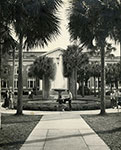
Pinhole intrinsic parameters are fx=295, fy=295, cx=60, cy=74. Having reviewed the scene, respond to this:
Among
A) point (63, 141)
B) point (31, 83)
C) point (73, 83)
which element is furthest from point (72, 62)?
point (31, 83)

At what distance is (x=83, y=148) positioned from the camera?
7.70 meters

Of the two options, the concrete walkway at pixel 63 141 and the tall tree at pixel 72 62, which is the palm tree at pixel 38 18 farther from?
the tall tree at pixel 72 62

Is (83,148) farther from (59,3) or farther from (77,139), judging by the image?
(59,3)

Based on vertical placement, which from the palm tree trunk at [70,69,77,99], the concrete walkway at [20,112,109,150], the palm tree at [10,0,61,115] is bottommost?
the concrete walkway at [20,112,109,150]

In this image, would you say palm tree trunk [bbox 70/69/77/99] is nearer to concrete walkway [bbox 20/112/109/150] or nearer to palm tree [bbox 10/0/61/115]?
palm tree [bbox 10/0/61/115]

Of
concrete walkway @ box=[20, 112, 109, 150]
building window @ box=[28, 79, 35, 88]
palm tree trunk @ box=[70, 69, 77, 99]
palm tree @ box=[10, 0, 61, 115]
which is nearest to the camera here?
concrete walkway @ box=[20, 112, 109, 150]

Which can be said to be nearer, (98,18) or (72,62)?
(98,18)

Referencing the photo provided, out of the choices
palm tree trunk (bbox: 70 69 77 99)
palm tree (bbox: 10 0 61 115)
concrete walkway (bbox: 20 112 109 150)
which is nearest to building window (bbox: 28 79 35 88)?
palm tree trunk (bbox: 70 69 77 99)

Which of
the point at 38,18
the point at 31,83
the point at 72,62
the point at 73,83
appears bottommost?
the point at 73,83

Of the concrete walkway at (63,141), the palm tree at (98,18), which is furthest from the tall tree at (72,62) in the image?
the concrete walkway at (63,141)

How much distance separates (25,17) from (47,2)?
3.75 ft

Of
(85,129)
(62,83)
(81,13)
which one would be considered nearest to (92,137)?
(85,129)

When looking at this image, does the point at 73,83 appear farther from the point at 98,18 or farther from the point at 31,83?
the point at 31,83

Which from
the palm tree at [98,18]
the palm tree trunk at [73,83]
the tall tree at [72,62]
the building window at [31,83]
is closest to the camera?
the palm tree at [98,18]
